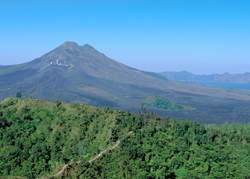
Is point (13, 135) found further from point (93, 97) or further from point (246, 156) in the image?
point (93, 97)

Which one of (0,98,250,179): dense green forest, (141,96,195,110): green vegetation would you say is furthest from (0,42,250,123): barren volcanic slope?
(0,98,250,179): dense green forest

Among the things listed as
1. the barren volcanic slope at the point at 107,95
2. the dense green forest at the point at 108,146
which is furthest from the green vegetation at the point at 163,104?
the dense green forest at the point at 108,146

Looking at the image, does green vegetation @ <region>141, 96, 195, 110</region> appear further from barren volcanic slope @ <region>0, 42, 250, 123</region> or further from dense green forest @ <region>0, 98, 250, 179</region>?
dense green forest @ <region>0, 98, 250, 179</region>

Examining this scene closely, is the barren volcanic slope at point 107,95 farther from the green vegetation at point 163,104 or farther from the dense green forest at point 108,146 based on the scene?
the dense green forest at point 108,146

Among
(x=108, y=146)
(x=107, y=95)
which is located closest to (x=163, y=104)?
(x=107, y=95)

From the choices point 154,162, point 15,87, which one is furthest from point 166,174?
point 15,87

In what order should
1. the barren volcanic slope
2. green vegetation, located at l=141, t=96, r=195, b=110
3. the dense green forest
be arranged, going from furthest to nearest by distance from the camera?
green vegetation, located at l=141, t=96, r=195, b=110, the barren volcanic slope, the dense green forest

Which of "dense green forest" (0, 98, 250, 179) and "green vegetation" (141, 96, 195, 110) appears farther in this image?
"green vegetation" (141, 96, 195, 110)

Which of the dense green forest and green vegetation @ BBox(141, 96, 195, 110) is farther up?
the dense green forest
